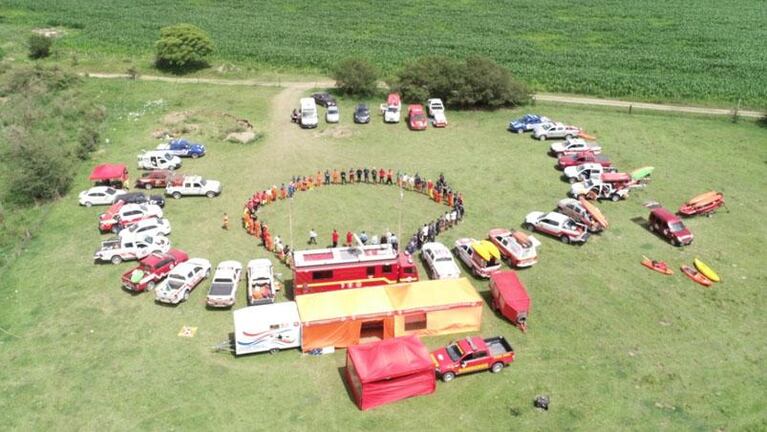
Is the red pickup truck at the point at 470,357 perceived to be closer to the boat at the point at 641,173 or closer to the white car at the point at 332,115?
the boat at the point at 641,173

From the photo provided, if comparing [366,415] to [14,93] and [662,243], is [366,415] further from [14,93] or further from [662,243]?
[14,93]

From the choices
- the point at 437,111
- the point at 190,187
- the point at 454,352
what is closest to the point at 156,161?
the point at 190,187

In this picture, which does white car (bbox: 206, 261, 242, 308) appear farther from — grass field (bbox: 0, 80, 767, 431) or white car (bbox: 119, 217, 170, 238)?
white car (bbox: 119, 217, 170, 238)

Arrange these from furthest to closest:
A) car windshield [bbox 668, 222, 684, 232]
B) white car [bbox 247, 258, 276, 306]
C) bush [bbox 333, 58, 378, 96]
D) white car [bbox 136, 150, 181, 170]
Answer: bush [bbox 333, 58, 378, 96] < white car [bbox 136, 150, 181, 170] < car windshield [bbox 668, 222, 684, 232] < white car [bbox 247, 258, 276, 306]

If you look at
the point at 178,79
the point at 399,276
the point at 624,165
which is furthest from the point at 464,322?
the point at 178,79

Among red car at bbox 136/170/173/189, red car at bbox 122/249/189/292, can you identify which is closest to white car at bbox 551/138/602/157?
red car at bbox 136/170/173/189

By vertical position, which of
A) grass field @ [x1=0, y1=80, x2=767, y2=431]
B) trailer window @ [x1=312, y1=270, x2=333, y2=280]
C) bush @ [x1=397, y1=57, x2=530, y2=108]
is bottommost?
grass field @ [x1=0, y1=80, x2=767, y2=431]
